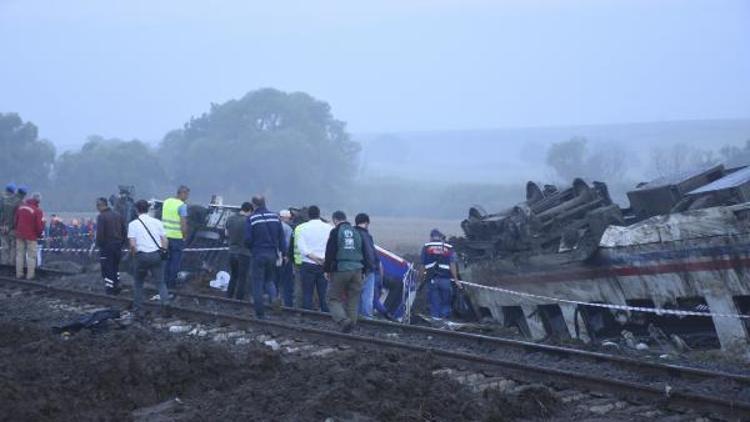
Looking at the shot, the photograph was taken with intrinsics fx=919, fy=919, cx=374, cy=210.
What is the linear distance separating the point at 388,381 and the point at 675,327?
20.1ft

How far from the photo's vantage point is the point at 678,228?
11594 millimetres

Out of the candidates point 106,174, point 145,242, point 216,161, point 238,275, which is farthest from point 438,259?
point 216,161

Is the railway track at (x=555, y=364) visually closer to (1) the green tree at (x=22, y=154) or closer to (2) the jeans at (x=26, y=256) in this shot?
(2) the jeans at (x=26, y=256)

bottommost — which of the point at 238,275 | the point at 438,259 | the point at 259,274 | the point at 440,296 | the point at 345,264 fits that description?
the point at 440,296

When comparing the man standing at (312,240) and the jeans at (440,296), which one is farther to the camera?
the jeans at (440,296)

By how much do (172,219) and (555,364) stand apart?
816cm

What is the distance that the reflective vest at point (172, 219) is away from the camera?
51.3ft

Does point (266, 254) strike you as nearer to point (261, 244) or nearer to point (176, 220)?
point (261, 244)

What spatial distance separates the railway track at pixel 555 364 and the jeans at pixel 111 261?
1.17 m

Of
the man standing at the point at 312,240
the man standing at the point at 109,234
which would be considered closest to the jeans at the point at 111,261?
the man standing at the point at 109,234

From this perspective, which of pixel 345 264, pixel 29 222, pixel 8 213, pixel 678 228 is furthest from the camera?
pixel 8 213

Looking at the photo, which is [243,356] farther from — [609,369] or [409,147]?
[409,147]

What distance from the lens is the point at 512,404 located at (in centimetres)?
728

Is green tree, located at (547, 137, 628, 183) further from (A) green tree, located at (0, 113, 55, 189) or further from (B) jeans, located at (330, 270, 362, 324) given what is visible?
(B) jeans, located at (330, 270, 362, 324)
